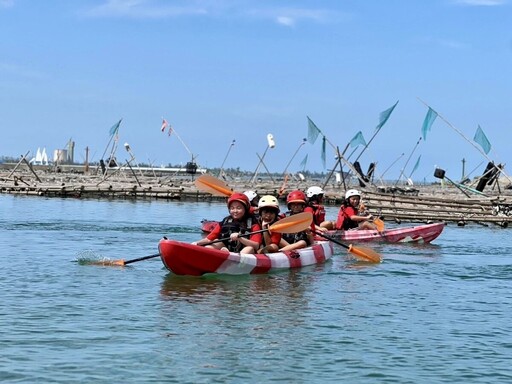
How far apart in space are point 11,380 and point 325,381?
311 cm

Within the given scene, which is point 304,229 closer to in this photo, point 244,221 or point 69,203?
point 244,221

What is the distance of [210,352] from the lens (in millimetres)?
10883

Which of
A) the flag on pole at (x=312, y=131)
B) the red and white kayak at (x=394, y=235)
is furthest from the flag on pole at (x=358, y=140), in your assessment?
the red and white kayak at (x=394, y=235)

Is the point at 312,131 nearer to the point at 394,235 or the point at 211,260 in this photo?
the point at 394,235

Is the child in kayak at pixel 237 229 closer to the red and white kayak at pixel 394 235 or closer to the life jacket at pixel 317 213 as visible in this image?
the life jacket at pixel 317 213

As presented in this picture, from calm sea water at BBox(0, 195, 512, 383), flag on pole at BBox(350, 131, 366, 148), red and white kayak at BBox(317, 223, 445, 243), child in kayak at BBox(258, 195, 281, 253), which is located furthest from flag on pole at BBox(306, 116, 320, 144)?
child in kayak at BBox(258, 195, 281, 253)

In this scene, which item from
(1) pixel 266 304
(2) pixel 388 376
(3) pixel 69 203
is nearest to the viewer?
(2) pixel 388 376

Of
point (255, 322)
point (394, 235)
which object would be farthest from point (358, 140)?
point (255, 322)

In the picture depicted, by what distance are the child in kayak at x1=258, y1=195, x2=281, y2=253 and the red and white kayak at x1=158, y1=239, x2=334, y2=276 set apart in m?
0.29

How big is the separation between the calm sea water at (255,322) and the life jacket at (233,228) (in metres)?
0.72

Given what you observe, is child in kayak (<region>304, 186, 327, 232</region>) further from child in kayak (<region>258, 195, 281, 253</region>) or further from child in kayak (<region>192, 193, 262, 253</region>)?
child in kayak (<region>192, 193, 262, 253</region>)

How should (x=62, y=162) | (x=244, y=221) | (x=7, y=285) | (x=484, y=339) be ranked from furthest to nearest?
(x=62, y=162), (x=244, y=221), (x=7, y=285), (x=484, y=339)

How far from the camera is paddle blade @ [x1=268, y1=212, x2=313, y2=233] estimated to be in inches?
682

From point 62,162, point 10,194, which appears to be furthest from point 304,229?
point 62,162
